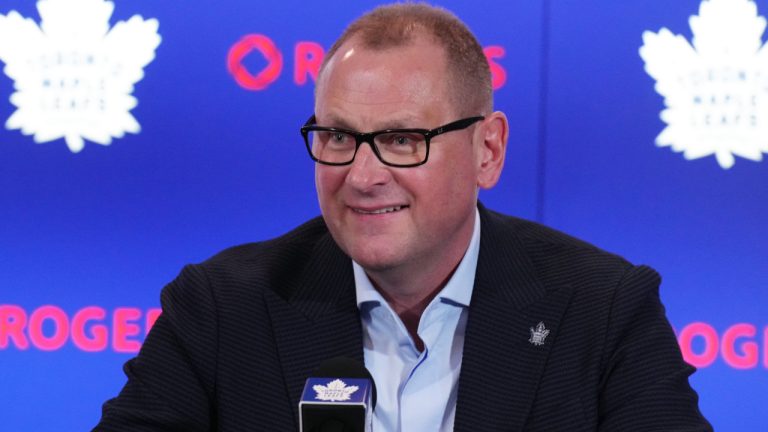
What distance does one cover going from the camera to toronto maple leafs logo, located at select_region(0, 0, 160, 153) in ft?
10.0

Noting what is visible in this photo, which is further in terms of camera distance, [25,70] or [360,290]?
[25,70]

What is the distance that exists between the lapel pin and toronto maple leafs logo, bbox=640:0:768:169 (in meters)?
1.36

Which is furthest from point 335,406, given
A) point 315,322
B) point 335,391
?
point 315,322

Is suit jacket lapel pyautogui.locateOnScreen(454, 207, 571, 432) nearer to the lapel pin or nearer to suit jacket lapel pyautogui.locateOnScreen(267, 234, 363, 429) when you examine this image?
the lapel pin

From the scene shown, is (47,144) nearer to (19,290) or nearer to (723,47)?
(19,290)

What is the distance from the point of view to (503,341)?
183 centimetres

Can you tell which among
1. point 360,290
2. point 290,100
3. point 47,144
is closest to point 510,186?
point 290,100

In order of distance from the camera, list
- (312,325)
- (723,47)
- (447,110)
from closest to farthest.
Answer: (447,110)
(312,325)
(723,47)

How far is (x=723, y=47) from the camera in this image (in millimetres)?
2977

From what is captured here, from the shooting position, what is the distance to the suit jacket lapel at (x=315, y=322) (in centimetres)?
182

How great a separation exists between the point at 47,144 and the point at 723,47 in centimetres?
215

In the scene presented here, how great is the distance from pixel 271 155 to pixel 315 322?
4.22 ft

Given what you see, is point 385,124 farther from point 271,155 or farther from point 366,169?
point 271,155

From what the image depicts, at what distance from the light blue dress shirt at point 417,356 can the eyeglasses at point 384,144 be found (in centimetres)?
31
